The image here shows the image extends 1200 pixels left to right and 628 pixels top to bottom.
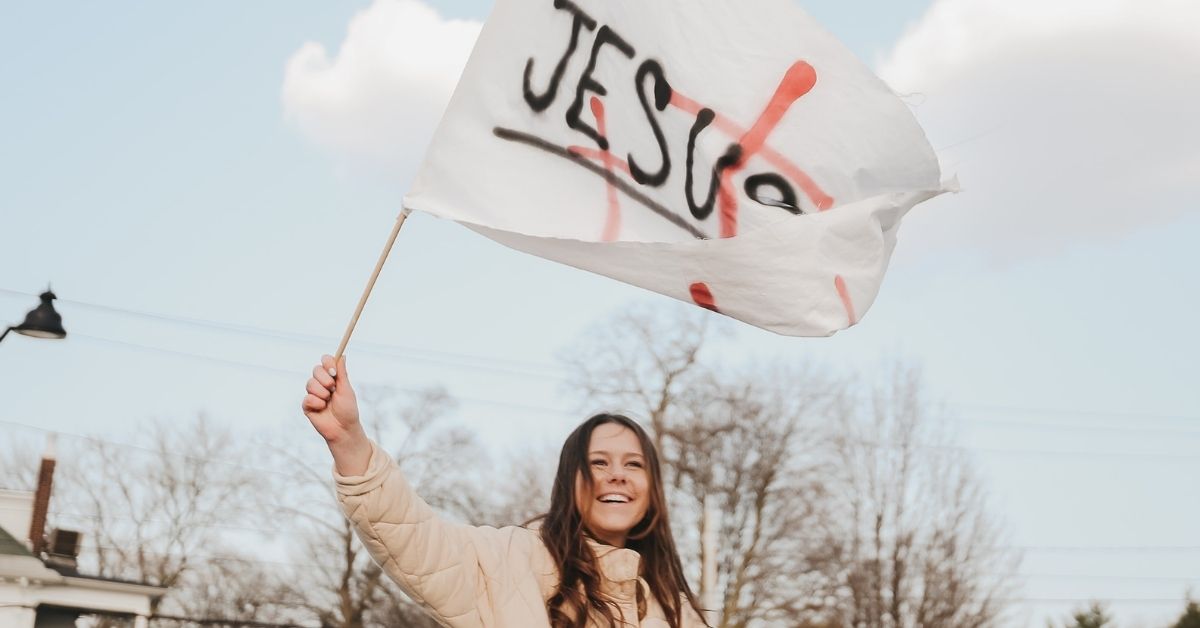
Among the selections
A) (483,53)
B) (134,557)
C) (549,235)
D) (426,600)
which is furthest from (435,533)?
(134,557)

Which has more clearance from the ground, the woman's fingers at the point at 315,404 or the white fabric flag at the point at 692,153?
the white fabric flag at the point at 692,153

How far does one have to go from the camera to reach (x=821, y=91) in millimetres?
4629

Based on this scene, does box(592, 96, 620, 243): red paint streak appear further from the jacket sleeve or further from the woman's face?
the jacket sleeve

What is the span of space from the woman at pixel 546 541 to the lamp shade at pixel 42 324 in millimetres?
10108

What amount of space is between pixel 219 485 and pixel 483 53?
41.5m

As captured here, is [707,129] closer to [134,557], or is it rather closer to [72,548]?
[72,548]

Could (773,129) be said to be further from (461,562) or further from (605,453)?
(461,562)

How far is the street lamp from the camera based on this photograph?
1333 cm

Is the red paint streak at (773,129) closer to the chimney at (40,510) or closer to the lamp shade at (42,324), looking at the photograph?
the lamp shade at (42,324)

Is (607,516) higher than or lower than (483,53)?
lower

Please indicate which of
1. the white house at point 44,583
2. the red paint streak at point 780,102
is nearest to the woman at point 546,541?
the red paint streak at point 780,102

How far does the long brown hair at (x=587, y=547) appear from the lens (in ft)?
13.7

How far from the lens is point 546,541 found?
4.34 meters

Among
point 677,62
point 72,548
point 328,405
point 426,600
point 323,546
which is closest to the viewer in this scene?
point 328,405
